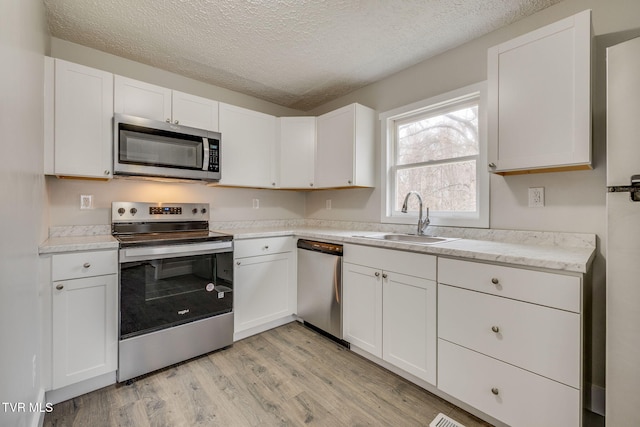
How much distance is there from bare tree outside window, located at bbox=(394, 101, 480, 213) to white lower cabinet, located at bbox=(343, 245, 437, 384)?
0.79 meters

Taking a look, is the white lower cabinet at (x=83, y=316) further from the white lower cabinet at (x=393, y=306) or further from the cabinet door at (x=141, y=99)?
the white lower cabinet at (x=393, y=306)

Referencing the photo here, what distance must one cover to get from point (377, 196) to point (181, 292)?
1964 millimetres

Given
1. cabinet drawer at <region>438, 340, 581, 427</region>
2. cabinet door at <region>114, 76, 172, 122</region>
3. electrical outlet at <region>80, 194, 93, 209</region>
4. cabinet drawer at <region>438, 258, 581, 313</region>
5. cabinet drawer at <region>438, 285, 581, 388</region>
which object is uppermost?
cabinet door at <region>114, 76, 172, 122</region>

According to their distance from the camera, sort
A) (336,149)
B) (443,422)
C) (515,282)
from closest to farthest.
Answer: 1. (515,282)
2. (443,422)
3. (336,149)

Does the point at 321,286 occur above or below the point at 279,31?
below

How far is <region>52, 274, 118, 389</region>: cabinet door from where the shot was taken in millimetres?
1684

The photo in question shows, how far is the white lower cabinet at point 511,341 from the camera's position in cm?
126

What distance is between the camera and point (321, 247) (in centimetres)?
252

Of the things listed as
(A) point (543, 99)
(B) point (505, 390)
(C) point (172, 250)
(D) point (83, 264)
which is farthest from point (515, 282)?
(D) point (83, 264)

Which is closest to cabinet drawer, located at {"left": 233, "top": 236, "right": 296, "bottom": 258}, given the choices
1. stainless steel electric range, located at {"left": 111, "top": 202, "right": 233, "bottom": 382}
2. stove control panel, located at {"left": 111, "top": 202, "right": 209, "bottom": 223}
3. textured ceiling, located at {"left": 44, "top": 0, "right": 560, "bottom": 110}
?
stainless steel electric range, located at {"left": 111, "top": 202, "right": 233, "bottom": 382}

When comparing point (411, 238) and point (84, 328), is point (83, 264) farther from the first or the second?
point (411, 238)

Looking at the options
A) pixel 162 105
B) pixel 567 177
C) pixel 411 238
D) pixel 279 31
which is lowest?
pixel 411 238

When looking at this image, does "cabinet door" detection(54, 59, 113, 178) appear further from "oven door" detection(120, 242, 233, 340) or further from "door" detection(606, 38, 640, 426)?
"door" detection(606, 38, 640, 426)

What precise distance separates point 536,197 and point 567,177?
195 mm
